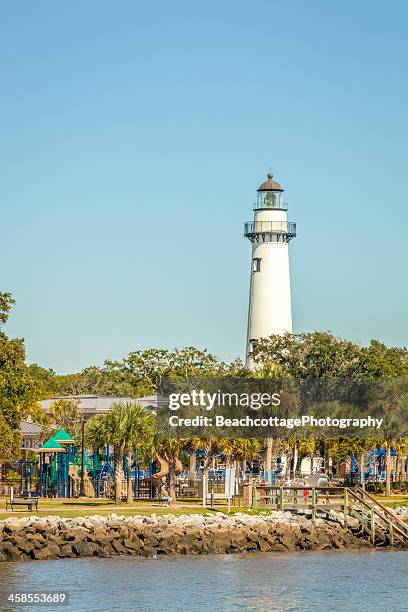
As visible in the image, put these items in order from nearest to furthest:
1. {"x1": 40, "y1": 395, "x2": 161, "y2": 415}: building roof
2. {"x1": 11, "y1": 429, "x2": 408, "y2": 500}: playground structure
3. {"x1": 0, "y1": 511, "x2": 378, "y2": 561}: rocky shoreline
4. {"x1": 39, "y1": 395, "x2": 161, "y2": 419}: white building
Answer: {"x1": 0, "y1": 511, "x2": 378, "y2": 561}: rocky shoreline
{"x1": 11, "y1": 429, "x2": 408, "y2": 500}: playground structure
{"x1": 40, "y1": 395, "x2": 161, "y2": 415}: building roof
{"x1": 39, "y1": 395, "x2": 161, "y2": 419}: white building

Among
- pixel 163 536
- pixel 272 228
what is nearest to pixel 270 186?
pixel 272 228

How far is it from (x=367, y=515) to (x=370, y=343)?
198ft

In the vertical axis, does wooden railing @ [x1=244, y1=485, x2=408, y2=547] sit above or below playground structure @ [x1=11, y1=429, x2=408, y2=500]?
below

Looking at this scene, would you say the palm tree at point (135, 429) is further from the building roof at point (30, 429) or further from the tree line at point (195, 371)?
the building roof at point (30, 429)

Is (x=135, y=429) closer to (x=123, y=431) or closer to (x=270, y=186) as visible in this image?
(x=123, y=431)

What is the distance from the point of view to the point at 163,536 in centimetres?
5228

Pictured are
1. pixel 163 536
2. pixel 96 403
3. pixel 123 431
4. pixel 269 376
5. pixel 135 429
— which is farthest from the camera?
pixel 96 403

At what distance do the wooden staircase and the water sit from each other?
165 inches

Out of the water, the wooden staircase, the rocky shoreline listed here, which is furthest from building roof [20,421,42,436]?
the water

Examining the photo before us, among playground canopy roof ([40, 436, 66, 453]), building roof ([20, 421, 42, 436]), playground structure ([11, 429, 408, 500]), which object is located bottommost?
playground structure ([11, 429, 408, 500])

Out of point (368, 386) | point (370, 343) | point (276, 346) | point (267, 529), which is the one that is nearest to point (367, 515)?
point (267, 529)

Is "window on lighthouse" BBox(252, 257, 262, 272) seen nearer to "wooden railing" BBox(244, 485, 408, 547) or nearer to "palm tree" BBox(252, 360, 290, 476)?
"palm tree" BBox(252, 360, 290, 476)

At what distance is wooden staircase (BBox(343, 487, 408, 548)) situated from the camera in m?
56.5

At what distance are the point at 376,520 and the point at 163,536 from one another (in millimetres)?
10553
